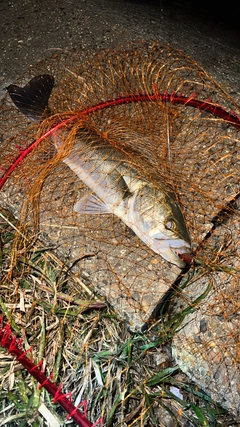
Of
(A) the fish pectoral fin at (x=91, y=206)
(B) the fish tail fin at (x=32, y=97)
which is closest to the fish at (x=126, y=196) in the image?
(A) the fish pectoral fin at (x=91, y=206)

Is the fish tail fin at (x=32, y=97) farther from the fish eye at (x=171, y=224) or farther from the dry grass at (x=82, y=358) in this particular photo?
the fish eye at (x=171, y=224)

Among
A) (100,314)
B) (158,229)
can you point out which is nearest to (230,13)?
(158,229)

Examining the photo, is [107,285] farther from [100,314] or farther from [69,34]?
[69,34]

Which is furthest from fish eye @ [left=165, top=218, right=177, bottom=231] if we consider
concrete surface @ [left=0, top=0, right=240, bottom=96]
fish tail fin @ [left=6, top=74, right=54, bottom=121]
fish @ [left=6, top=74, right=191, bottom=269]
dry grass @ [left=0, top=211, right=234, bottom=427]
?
concrete surface @ [left=0, top=0, right=240, bottom=96]

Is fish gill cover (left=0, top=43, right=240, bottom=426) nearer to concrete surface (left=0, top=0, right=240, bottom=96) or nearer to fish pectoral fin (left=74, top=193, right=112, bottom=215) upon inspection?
fish pectoral fin (left=74, top=193, right=112, bottom=215)

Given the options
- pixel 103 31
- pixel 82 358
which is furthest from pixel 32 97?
pixel 82 358

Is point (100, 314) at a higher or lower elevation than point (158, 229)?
lower
